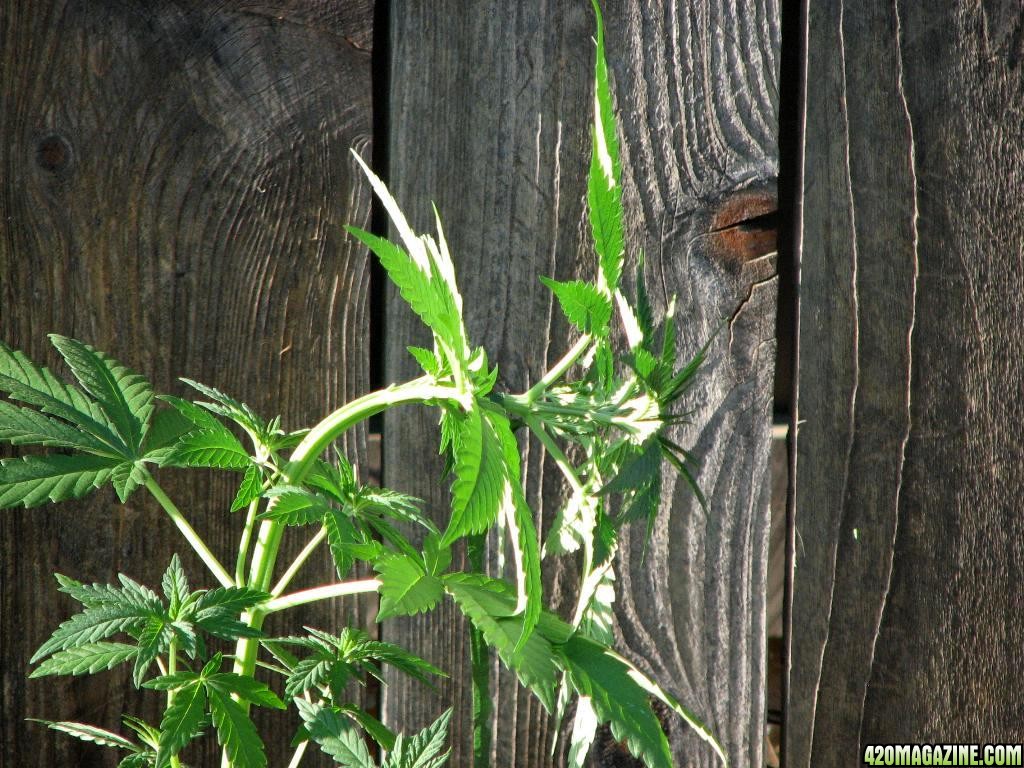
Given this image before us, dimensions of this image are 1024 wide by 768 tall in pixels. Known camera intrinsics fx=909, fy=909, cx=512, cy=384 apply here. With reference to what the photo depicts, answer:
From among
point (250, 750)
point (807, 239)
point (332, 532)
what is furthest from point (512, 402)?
point (807, 239)

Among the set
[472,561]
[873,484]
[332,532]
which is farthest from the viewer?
[873,484]

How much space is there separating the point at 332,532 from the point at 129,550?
0.59m

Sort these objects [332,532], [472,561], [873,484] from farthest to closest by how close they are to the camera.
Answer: [873,484], [472,561], [332,532]

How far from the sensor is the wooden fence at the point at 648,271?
1.08 meters

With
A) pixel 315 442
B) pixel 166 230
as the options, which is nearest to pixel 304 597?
pixel 315 442

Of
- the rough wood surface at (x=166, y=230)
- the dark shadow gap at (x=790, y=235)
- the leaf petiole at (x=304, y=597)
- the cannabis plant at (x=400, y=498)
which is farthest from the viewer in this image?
the dark shadow gap at (x=790, y=235)

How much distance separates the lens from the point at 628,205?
3.77 feet

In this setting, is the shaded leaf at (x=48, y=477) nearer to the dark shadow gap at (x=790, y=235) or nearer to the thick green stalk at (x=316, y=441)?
the thick green stalk at (x=316, y=441)

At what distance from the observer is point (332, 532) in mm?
643

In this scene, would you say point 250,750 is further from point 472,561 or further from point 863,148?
point 863,148

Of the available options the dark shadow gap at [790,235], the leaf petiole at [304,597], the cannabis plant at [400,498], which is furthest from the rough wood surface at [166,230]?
the dark shadow gap at [790,235]

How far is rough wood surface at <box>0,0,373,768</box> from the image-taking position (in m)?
1.06

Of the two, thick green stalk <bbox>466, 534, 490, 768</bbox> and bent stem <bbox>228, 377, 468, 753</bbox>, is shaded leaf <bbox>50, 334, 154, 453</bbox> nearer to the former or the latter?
bent stem <bbox>228, 377, 468, 753</bbox>

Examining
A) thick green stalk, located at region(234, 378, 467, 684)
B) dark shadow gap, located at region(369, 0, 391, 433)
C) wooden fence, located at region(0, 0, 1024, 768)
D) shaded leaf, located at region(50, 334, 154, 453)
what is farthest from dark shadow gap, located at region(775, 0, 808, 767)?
shaded leaf, located at region(50, 334, 154, 453)
